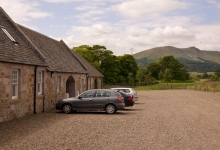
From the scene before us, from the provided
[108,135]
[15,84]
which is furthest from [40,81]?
[108,135]

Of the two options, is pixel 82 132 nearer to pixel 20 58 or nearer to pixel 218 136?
pixel 218 136

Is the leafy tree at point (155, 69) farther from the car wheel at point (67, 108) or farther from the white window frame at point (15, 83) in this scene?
the white window frame at point (15, 83)

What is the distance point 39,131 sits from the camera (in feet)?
36.7

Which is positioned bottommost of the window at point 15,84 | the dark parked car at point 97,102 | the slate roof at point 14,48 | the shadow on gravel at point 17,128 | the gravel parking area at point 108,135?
the gravel parking area at point 108,135

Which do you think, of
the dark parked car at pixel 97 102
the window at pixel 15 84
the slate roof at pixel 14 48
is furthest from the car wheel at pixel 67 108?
the window at pixel 15 84

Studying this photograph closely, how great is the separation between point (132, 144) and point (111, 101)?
8.77m

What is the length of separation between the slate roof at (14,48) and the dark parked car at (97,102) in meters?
3.17

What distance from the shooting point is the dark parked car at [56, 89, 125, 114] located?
701 inches

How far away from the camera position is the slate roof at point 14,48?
570 inches

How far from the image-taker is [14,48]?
16141 millimetres

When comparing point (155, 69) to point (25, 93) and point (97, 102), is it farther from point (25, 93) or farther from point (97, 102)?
point (25, 93)

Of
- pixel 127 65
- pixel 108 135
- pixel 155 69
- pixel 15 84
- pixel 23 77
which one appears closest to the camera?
pixel 108 135

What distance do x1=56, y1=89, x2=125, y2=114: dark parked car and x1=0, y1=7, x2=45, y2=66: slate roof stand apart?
3.17 meters

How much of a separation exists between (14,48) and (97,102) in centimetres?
588
